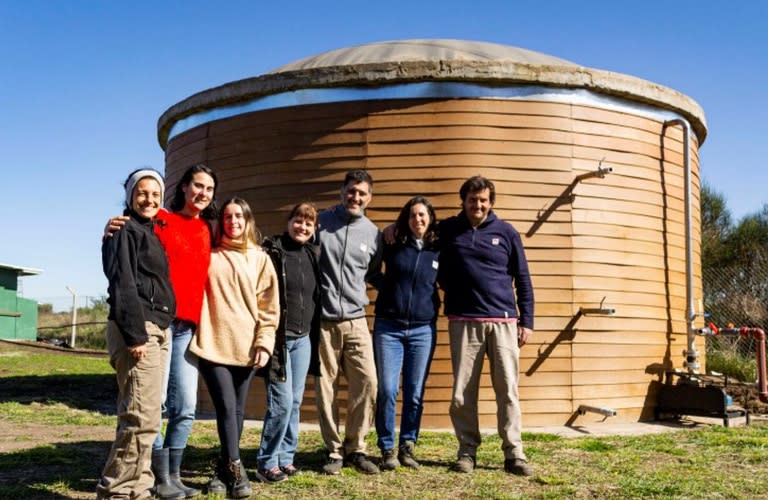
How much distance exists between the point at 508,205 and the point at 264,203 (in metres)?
2.25

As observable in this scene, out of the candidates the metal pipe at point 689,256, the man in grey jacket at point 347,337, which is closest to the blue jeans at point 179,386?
the man in grey jacket at point 347,337

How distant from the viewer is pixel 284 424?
4172 millimetres

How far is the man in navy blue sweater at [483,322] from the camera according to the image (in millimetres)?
4578

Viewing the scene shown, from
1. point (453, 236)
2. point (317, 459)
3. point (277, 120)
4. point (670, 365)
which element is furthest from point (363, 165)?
point (670, 365)

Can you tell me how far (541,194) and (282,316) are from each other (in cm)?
319

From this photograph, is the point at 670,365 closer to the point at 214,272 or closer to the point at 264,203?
the point at 264,203

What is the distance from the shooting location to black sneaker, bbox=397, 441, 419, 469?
4.61 meters

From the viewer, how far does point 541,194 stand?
258 inches

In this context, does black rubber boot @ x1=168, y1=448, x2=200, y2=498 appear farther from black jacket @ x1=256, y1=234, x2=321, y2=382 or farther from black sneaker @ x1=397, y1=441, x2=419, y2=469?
black sneaker @ x1=397, y1=441, x2=419, y2=469

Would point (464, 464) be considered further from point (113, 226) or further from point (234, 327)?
point (113, 226)

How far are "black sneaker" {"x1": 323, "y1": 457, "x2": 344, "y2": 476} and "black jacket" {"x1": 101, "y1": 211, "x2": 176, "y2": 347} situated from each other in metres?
1.42

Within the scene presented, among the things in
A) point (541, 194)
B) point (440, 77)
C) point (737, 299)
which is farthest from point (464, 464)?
point (737, 299)

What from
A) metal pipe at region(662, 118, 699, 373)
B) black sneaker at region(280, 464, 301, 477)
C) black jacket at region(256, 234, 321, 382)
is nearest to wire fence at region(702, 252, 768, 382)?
metal pipe at region(662, 118, 699, 373)

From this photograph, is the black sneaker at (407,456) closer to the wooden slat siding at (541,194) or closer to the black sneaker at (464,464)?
the black sneaker at (464,464)
